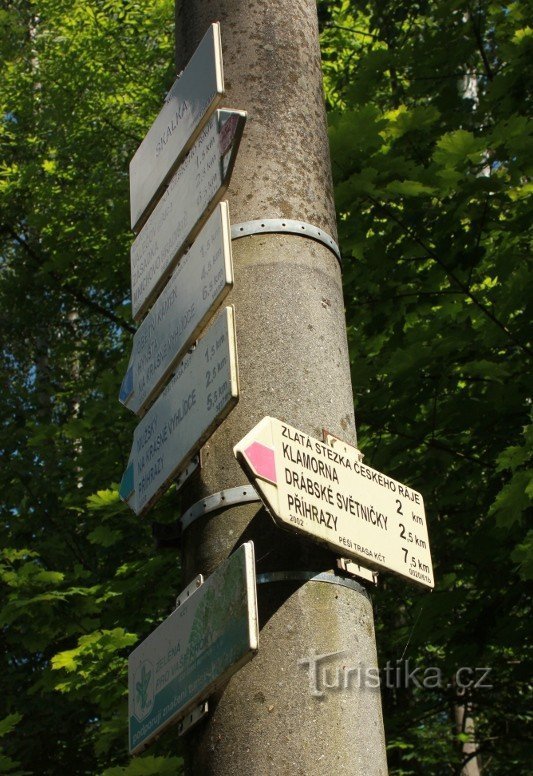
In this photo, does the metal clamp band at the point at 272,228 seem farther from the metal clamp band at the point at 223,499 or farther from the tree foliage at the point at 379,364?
the tree foliage at the point at 379,364

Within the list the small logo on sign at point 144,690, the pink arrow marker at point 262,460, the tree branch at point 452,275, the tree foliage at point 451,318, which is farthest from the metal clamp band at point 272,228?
the tree branch at point 452,275

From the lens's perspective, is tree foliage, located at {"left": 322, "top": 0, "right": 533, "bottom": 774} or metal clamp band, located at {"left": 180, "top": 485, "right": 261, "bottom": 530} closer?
metal clamp band, located at {"left": 180, "top": 485, "right": 261, "bottom": 530}

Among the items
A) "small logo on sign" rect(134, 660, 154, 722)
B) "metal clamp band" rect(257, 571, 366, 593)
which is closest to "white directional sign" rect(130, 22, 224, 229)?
"metal clamp band" rect(257, 571, 366, 593)

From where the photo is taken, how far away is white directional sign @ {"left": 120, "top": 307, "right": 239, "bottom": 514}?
2498 mm

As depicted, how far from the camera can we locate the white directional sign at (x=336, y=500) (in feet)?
7.64

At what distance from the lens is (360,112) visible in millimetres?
5402

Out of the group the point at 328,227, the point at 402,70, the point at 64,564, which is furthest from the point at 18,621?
the point at 328,227

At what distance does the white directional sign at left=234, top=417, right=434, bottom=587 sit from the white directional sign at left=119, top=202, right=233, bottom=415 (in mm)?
443

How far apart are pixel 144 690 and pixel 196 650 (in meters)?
0.37

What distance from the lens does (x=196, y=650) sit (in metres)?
2.41

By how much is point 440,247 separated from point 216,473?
10.9 ft

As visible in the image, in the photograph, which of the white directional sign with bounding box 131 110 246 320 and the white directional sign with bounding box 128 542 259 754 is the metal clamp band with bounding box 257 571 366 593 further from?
the white directional sign with bounding box 131 110 246 320

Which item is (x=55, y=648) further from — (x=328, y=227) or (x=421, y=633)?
(x=328, y=227)

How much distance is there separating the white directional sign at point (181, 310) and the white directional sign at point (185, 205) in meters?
0.06
